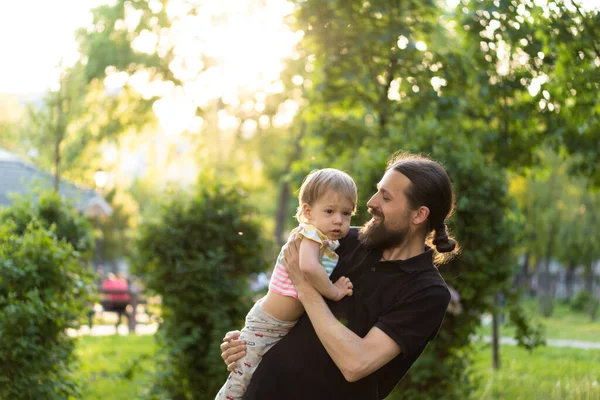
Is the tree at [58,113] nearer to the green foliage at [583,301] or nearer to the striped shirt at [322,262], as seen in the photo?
the striped shirt at [322,262]

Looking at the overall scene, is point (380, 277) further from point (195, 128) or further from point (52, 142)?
point (195, 128)

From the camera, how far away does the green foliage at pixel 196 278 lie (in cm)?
702

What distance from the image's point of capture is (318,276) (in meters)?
3.05

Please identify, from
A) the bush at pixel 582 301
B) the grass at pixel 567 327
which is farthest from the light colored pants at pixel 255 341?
the bush at pixel 582 301

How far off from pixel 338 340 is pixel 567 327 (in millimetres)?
21584

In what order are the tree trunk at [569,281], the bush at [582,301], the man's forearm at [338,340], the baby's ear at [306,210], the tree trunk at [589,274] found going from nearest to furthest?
the man's forearm at [338,340] < the baby's ear at [306,210] < the bush at [582,301] < the tree trunk at [589,274] < the tree trunk at [569,281]

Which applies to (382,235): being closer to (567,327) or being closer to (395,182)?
(395,182)

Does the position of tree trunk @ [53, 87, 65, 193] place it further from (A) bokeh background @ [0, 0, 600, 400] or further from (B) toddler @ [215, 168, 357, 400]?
(B) toddler @ [215, 168, 357, 400]

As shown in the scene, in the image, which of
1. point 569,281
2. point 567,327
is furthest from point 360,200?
point 569,281

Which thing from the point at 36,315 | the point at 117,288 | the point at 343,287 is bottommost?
the point at 117,288

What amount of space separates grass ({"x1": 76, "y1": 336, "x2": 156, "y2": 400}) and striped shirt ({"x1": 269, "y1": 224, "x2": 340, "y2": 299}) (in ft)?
11.6

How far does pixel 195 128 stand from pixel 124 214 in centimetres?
1946

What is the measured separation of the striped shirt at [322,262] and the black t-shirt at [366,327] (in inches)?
1.7

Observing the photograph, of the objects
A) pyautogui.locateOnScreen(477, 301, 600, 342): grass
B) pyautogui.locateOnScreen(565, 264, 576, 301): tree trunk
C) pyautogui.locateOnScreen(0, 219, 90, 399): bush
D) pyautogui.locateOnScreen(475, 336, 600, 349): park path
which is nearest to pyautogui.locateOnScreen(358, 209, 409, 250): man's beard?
pyautogui.locateOnScreen(0, 219, 90, 399): bush
